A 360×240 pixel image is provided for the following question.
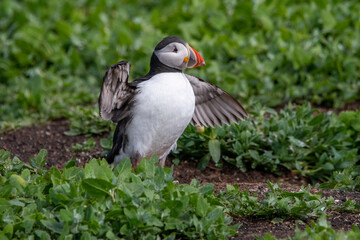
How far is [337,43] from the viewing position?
7398 mm

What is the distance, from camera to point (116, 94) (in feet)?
14.5

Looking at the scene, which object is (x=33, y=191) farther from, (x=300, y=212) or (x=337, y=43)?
(x=337, y=43)

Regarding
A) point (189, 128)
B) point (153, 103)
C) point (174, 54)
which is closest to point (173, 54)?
point (174, 54)

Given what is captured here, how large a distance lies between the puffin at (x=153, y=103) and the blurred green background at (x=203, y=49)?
1.85m

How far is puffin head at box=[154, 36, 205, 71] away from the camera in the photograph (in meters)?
4.50

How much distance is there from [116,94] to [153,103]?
12.3 inches

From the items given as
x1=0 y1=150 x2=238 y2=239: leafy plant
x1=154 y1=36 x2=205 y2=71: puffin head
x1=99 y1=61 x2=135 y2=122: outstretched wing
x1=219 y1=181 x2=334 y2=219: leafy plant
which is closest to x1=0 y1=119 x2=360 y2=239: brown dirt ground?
x1=219 y1=181 x2=334 y2=219: leafy plant

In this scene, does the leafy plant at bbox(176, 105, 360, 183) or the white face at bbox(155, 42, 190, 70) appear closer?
the white face at bbox(155, 42, 190, 70)

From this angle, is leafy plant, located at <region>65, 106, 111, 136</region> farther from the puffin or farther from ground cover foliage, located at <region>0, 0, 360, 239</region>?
the puffin

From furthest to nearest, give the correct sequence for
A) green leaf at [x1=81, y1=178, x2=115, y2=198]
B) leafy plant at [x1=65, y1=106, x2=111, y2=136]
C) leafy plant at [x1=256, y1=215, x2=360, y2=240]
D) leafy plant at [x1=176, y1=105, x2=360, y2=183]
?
leafy plant at [x1=65, y1=106, x2=111, y2=136], leafy plant at [x1=176, y1=105, x2=360, y2=183], green leaf at [x1=81, y1=178, x2=115, y2=198], leafy plant at [x1=256, y1=215, x2=360, y2=240]

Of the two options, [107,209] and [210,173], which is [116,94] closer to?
[107,209]

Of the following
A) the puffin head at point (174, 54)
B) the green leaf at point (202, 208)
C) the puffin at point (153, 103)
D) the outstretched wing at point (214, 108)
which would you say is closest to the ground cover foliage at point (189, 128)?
the green leaf at point (202, 208)

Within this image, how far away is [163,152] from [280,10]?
417cm

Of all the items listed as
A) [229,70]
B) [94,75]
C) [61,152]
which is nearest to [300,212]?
[61,152]
